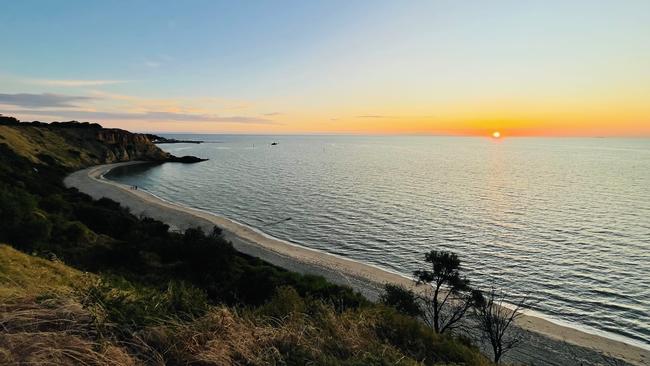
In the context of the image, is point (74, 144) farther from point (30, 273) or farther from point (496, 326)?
point (496, 326)

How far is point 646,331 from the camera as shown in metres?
25.3

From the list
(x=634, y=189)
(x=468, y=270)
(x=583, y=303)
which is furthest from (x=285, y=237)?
(x=634, y=189)

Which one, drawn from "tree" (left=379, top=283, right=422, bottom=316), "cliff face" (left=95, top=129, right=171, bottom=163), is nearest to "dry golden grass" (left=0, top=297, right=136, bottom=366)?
"tree" (left=379, top=283, right=422, bottom=316)

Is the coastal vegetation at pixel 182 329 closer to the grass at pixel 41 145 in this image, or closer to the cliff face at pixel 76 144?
the grass at pixel 41 145

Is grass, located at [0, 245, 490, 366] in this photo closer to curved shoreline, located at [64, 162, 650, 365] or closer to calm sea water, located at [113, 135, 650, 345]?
curved shoreline, located at [64, 162, 650, 365]

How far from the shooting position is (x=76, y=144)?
113375 mm

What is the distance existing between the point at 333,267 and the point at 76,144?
364ft

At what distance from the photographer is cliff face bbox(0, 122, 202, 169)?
286 feet

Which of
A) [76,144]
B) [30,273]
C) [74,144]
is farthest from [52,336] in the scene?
[76,144]

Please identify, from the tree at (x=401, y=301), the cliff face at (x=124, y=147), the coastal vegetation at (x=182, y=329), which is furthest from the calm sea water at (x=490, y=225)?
the cliff face at (x=124, y=147)

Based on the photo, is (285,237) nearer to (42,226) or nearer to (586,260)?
(42,226)

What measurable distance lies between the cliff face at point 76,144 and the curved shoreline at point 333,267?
24525 mm

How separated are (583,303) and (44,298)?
35.1 meters

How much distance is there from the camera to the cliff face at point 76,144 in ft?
286
